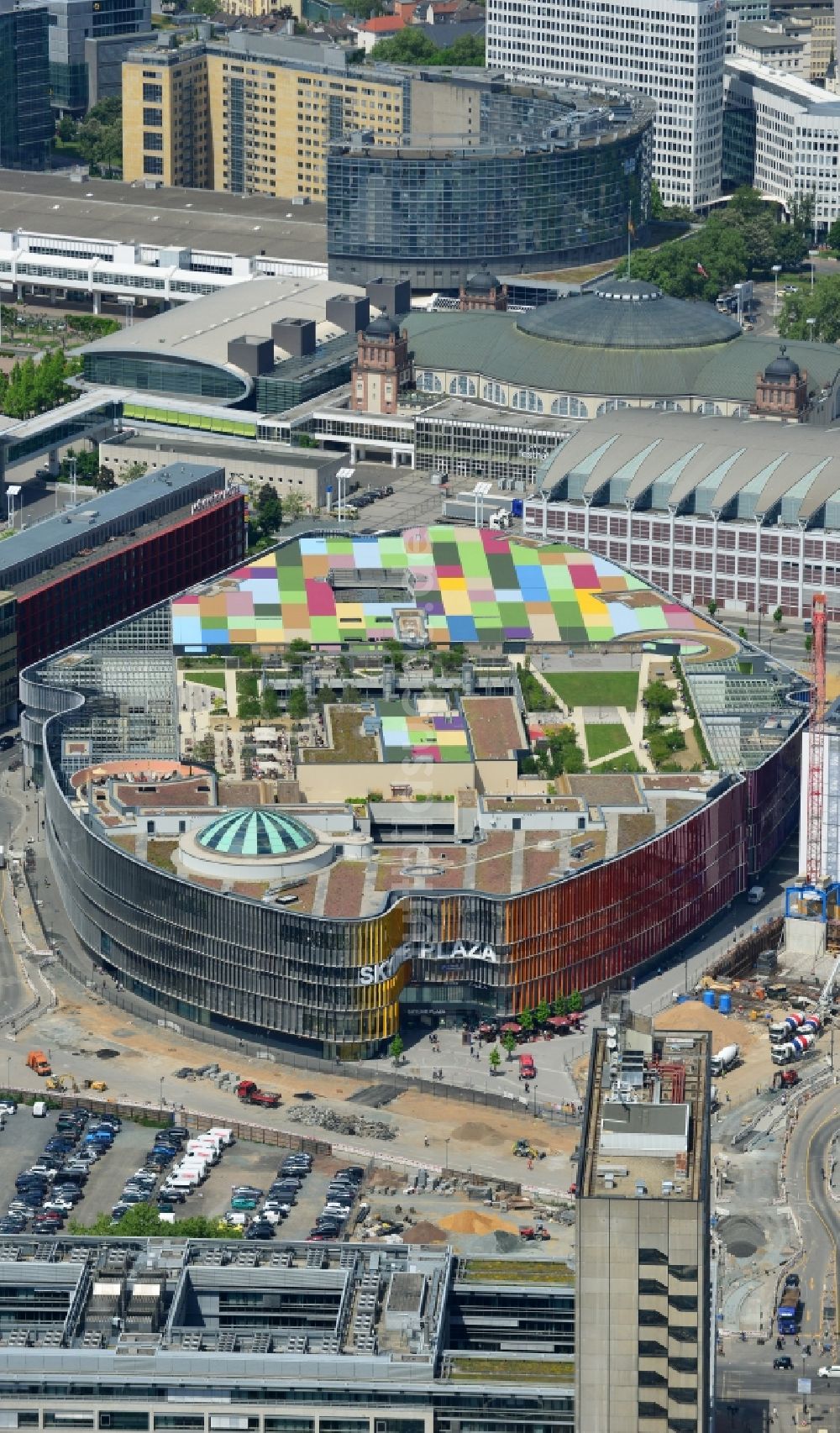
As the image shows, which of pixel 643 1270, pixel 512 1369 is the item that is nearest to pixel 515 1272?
pixel 512 1369

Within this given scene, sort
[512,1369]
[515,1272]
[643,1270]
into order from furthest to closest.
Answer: [515,1272], [512,1369], [643,1270]

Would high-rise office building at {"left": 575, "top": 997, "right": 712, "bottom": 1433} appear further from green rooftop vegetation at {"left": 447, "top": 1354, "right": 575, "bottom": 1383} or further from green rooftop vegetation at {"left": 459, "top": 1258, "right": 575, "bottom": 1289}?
green rooftop vegetation at {"left": 459, "top": 1258, "right": 575, "bottom": 1289}

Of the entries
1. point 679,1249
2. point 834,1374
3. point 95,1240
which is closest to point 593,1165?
point 679,1249

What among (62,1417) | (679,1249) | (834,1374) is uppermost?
(679,1249)

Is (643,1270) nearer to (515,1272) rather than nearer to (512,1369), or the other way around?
(512,1369)

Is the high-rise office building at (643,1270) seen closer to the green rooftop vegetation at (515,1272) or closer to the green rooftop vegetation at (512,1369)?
the green rooftop vegetation at (512,1369)

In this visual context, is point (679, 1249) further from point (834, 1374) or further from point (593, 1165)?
point (834, 1374)

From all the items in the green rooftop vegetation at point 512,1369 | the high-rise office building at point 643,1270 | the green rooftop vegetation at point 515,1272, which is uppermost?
the high-rise office building at point 643,1270

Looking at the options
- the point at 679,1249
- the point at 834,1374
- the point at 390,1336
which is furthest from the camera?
the point at 834,1374

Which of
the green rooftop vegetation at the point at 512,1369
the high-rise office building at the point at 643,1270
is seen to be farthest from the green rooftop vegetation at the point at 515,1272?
the high-rise office building at the point at 643,1270
